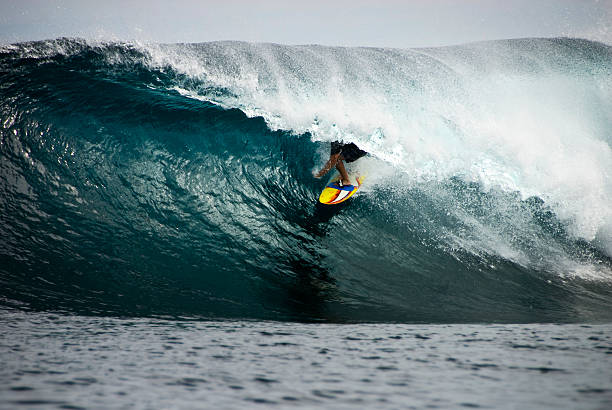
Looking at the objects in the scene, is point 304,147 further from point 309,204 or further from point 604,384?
point 604,384

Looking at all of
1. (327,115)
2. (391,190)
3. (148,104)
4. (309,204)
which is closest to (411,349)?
(309,204)

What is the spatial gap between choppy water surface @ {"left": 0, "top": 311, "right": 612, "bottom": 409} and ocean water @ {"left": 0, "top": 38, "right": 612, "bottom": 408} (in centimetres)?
2

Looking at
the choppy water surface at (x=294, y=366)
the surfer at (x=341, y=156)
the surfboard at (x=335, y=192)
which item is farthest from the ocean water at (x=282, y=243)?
the surfer at (x=341, y=156)

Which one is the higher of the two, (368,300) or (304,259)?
(304,259)

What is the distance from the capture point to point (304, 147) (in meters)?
6.47

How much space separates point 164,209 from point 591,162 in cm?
769

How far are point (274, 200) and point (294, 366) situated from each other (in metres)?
3.57

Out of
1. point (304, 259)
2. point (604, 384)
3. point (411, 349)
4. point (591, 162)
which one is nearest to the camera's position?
point (604, 384)

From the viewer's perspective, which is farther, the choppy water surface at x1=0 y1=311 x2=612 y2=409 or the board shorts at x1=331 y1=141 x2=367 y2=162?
the board shorts at x1=331 y1=141 x2=367 y2=162

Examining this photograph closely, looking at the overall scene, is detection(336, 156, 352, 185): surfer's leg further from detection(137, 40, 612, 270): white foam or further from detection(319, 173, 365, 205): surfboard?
detection(137, 40, 612, 270): white foam

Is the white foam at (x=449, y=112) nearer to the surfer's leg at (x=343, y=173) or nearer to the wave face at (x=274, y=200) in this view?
the wave face at (x=274, y=200)

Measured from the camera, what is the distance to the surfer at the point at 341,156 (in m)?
5.74

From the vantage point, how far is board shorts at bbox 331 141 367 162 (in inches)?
233

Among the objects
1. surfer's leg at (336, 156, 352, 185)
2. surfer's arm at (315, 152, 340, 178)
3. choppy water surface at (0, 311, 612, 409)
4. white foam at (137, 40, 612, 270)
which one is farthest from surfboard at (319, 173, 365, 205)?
choppy water surface at (0, 311, 612, 409)
